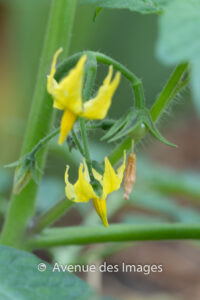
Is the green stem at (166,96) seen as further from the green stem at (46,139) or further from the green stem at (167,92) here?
the green stem at (46,139)

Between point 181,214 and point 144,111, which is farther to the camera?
point 181,214

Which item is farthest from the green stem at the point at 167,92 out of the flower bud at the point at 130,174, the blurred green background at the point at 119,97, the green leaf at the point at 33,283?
the blurred green background at the point at 119,97

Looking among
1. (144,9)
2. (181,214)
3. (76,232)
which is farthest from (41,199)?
(144,9)

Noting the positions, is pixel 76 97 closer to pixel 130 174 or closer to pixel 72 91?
pixel 72 91

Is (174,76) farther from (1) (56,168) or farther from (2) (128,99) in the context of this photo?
(2) (128,99)

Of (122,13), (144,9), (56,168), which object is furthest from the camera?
(122,13)

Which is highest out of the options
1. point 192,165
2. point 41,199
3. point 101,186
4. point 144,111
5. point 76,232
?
point 144,111
